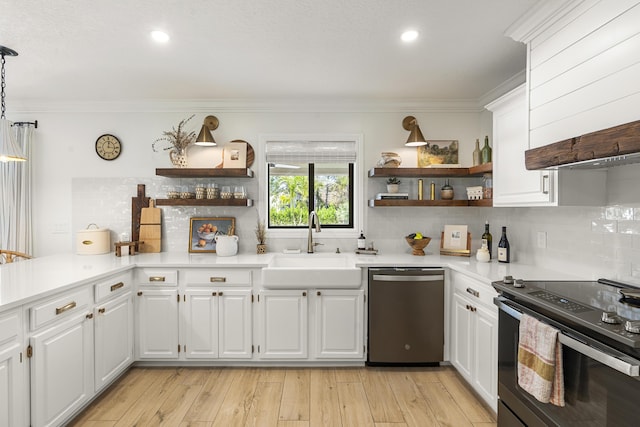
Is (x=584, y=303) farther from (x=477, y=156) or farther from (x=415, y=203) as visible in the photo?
(x=477, y=156)

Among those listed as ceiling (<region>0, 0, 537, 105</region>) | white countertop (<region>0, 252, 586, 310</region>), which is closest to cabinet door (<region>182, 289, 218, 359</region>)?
white countertop (<region>0, 252, 586, 310</region>)

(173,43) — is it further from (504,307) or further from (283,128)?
(504,307)

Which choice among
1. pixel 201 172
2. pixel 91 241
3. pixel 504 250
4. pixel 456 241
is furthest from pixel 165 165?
pixel 504 250

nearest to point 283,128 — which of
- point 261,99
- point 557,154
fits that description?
point 261,99

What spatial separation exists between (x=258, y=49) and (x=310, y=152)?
4.31 feet

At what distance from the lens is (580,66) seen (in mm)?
1703

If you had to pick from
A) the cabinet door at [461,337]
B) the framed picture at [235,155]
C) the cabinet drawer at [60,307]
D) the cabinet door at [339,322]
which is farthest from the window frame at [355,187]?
the cabinet drawer at [60,307]

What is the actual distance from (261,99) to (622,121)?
288cm

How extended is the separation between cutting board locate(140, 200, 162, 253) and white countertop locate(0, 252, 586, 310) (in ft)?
0.50

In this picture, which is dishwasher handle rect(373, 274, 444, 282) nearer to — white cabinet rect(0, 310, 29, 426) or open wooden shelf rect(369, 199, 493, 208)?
open wooden shelf rect(369, 199, 493, 208)

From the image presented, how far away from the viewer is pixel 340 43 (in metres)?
2.37

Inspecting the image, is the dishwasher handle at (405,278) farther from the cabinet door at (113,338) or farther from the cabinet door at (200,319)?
the cabinet door at (113,338)

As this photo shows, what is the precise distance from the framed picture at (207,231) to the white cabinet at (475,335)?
221 centimetres

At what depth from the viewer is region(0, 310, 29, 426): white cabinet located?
5.66 feet
